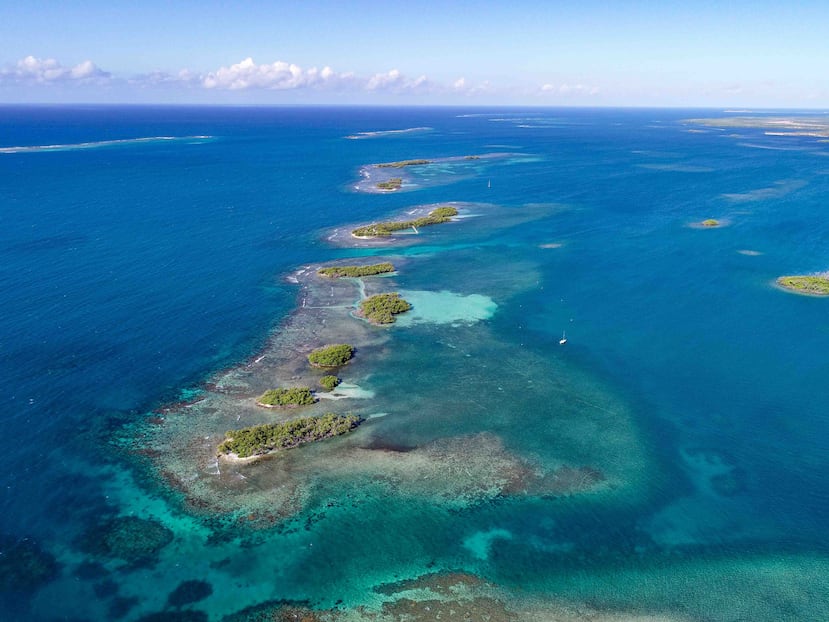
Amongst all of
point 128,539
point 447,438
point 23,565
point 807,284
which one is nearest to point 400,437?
point 447,438

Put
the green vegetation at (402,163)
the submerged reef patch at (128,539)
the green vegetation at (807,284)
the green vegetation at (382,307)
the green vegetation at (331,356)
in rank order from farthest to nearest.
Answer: the green vegetation at (402,163) < the green vegetation at (807,284) < the green vegetation at (382,307) < the green vegetation at (331,356) < the submerged reef patch at (128,539)

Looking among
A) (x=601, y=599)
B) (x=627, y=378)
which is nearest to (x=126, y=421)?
(x=601, y=599)

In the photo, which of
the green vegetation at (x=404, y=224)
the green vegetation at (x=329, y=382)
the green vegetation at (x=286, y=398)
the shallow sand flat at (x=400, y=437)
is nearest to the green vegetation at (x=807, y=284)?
the shallow sand flat at (x=400, y=437)

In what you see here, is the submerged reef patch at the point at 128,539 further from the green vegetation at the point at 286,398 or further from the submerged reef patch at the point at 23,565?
the green vegetation at the point at 286,398

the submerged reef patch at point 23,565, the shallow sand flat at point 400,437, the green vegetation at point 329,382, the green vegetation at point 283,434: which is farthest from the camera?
the green vegetation at point 329,382

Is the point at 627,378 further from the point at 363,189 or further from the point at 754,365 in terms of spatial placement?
the point at 363,189
